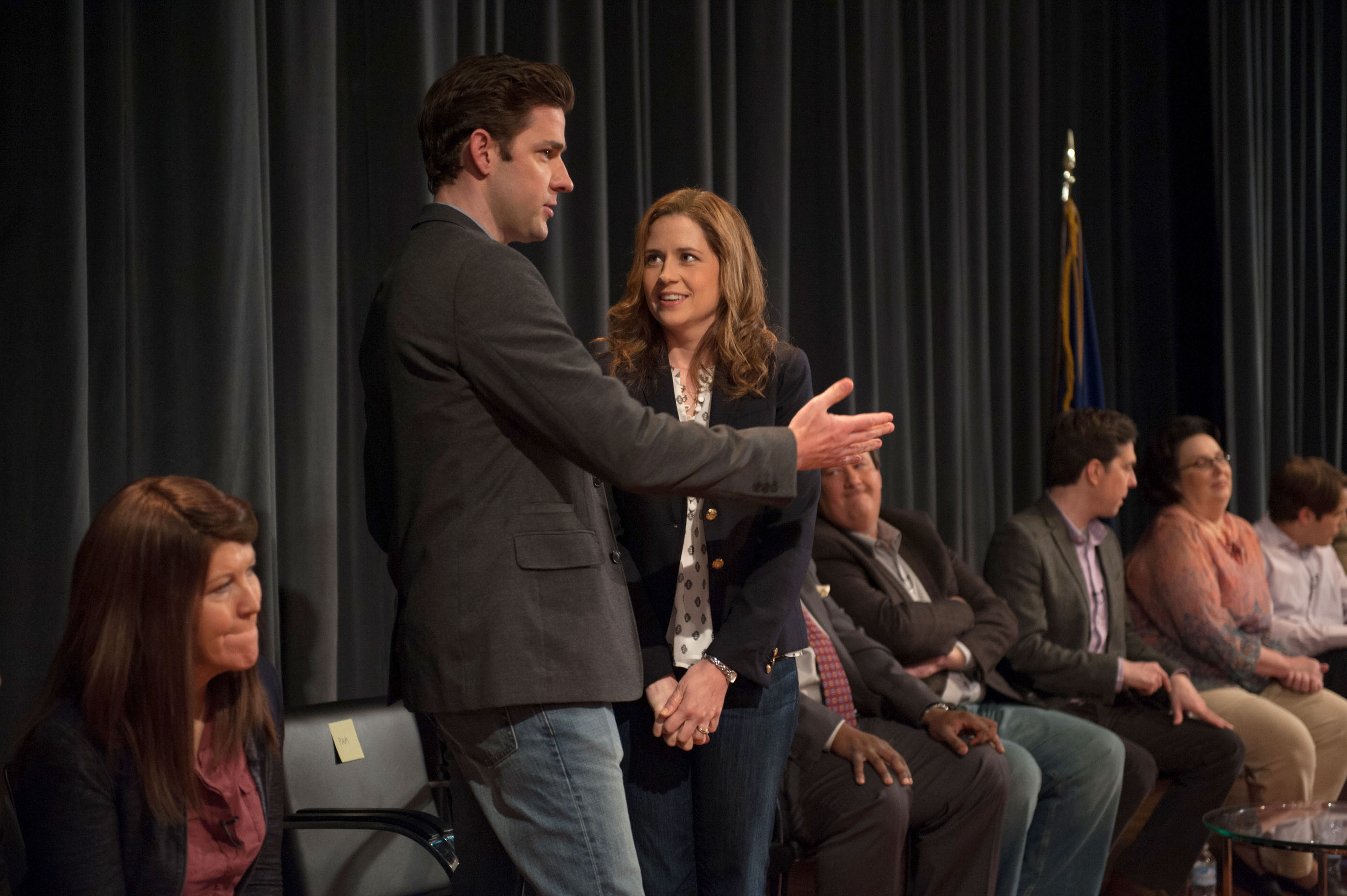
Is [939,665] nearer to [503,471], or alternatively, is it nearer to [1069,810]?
[1069,810]

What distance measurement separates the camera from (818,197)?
13.7ft

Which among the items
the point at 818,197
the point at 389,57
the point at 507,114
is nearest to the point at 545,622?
the point at 507,114

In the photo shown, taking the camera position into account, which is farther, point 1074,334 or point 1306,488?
point 1074,334

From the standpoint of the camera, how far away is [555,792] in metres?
1.41

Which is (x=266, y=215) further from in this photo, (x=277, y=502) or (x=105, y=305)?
(x=277, y=502)

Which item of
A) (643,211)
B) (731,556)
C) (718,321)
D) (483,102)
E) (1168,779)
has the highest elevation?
(643,211)

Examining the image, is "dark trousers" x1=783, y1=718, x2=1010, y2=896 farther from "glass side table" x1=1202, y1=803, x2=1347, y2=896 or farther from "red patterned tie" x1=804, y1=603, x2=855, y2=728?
"glass side table" x1=1202, y1=803, x2=1347, y2=896

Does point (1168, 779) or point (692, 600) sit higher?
point (692, 600)

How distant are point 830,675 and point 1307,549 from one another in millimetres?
2405

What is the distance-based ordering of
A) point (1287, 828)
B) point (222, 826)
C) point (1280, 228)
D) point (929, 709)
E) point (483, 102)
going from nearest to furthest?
point (483, 102)
point (222, 826)
point (1287, 828)
point (929, 709)
point (1280, 228)

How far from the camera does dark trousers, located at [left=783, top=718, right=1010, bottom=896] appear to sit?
2580mm

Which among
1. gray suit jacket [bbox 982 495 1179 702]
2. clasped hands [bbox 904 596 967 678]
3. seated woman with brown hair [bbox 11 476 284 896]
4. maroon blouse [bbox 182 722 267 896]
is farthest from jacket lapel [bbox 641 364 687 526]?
gray suit jacket [bbox 982 495 1179 702]

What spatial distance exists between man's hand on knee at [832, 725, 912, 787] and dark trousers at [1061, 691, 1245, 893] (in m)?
0.97

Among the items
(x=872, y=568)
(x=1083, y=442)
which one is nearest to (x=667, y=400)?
(x=872, y=568)
